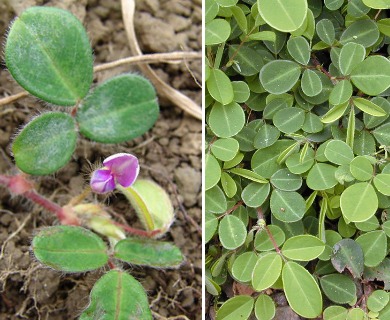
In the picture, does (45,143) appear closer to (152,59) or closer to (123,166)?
(123,166)

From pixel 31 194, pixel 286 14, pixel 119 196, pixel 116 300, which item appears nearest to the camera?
pixel 286 14

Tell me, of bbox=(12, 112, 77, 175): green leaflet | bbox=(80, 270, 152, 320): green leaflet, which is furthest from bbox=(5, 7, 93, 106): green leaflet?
bbox=(80, 270, 152, 320): green leaflet

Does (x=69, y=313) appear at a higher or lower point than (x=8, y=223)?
lower

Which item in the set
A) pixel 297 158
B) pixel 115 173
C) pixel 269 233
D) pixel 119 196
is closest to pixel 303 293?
pixel 269 233

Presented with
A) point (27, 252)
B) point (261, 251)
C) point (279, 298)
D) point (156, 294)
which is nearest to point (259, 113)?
point (261, 251)

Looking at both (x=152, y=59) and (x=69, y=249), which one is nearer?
(x=69, y=249)

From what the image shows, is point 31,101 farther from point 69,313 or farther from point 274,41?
point 274,41

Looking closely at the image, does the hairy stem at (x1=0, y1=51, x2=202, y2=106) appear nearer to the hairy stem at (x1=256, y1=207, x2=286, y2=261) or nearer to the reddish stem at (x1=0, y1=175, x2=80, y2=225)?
the reddish stem at (x1=0, y1=175, x2=80, y2=225)
